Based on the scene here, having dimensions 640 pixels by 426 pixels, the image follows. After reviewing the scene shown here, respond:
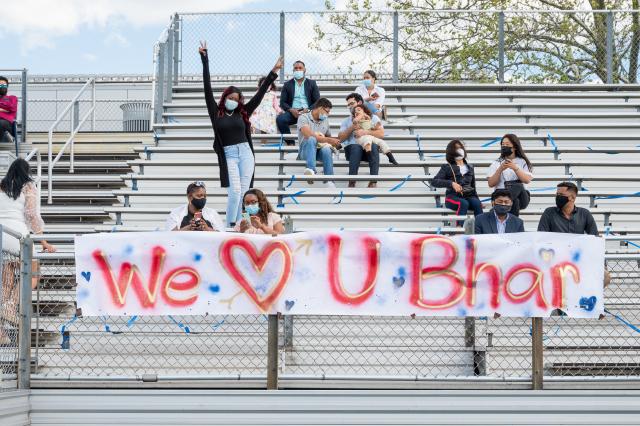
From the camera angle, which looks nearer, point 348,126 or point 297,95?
point 348,126

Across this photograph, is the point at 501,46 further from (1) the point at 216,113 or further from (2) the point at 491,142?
(1) the point at 216,113

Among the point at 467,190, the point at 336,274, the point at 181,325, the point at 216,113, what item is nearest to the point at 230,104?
the point at 216,113

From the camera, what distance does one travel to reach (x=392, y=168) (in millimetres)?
15797

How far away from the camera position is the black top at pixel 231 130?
533 inches

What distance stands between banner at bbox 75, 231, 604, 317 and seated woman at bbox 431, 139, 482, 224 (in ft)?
14.8

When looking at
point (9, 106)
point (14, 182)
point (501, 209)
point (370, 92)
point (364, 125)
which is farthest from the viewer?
point (9, 106)

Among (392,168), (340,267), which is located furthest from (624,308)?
(392,168)

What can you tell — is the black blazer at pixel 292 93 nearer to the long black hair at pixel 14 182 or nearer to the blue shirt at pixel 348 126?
the blue shirt at pixel 348 126

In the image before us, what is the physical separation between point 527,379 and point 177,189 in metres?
7.27

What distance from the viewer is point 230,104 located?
13.6m

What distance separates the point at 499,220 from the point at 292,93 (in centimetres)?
574

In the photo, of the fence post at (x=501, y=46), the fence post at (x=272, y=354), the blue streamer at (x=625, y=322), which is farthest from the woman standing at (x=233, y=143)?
the fence post at (x=501, y=46)

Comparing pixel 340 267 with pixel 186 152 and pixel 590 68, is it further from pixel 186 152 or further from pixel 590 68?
pixel 590 68

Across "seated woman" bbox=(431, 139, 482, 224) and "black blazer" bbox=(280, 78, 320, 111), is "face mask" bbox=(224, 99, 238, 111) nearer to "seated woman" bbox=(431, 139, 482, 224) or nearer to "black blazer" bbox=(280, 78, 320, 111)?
"seated woman" bbox=(431, 139, 482, 224)
